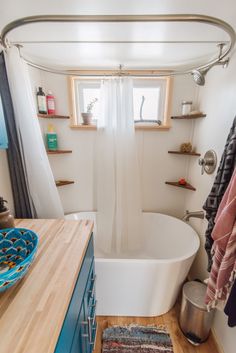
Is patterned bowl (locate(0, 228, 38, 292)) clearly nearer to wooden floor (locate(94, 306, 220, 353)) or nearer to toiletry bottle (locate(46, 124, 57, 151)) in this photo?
wooden floor (locate(94, 306, 220, 353))

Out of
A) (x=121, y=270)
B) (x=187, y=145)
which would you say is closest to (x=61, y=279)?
(x=121, y=270)

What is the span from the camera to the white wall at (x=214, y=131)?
3.64ft

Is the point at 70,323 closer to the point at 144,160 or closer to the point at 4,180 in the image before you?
the point at 4,180

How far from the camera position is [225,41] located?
1.08m

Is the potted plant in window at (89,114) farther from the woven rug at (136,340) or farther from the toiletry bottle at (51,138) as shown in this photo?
the woven rug at (136,340)

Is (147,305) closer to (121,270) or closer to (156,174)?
(121,270)

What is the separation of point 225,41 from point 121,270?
5.64ft

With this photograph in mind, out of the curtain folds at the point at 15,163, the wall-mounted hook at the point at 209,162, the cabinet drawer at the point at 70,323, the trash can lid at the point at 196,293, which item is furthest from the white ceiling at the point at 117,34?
the trash can lid at the point at 196,293

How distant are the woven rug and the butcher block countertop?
0.91 m

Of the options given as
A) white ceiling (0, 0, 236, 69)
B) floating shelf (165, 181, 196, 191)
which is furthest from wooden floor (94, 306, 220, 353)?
white ceiling (0, 0, 236, 69)

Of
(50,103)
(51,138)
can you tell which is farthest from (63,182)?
(50,103)

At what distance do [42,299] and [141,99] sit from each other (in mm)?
1818

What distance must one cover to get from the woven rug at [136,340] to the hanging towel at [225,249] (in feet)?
2.03

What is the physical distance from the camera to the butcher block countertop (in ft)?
1.42
